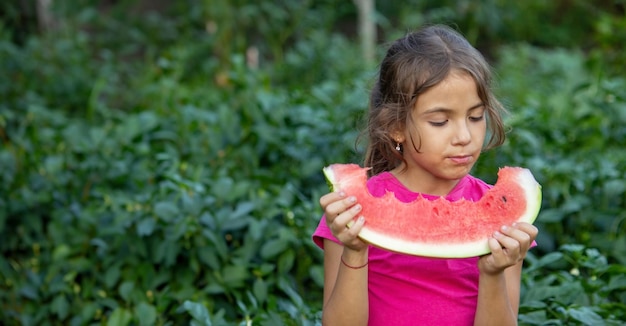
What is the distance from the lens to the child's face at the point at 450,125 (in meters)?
2.29

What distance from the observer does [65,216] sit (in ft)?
14.0

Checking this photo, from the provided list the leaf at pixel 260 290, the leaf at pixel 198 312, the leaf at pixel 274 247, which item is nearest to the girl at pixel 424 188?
the leaf at pixel 198 312

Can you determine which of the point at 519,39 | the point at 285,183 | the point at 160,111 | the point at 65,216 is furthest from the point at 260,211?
the point at 519,39

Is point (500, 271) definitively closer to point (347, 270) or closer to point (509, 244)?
point (509, 244)

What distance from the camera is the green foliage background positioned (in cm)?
347

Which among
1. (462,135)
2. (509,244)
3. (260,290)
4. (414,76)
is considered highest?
(414,76)

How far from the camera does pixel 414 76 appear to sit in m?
2.33

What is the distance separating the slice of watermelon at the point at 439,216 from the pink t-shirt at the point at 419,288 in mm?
118

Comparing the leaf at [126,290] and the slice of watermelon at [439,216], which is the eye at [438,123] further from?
the leaf at [126,290]

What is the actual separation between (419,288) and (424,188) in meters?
0.28

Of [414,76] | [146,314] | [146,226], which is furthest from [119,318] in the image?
[414,76]

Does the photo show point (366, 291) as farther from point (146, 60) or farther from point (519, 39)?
point (519, 39)

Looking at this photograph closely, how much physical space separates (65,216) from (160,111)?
4.30 ft

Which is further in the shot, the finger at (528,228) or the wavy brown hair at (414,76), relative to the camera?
the wavy brown hair at (414,76)
